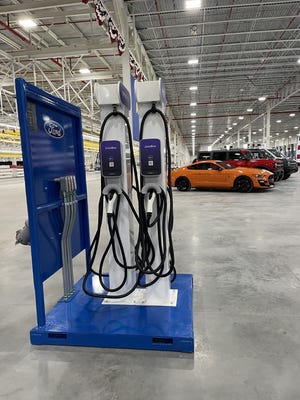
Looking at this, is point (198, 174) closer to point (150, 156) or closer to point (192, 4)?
point (192, 4)

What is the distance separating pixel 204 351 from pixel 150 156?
1.44m

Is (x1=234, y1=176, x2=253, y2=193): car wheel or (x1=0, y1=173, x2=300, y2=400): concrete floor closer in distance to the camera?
(x1=0, y1=173, x2=300, y2=400): concrete floor

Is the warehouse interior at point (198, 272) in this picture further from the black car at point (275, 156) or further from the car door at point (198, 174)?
the black car at point (275, 156)

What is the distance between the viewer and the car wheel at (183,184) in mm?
12055

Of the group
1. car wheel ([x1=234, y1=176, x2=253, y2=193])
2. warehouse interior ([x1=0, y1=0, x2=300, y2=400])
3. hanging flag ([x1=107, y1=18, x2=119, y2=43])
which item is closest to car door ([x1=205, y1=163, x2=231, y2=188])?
car wheel ([x1=234, y1=176, x2=253, y2=193])

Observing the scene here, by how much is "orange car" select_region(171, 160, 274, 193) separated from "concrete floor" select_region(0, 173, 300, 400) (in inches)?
268

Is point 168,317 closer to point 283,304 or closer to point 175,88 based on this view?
point 283,304

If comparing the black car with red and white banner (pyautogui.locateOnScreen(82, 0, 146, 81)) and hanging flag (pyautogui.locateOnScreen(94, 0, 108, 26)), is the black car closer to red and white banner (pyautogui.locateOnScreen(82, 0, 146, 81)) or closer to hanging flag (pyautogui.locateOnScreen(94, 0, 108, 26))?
red and white banner (pyautogui.locateOnScreen(82, 0, 146, 81))

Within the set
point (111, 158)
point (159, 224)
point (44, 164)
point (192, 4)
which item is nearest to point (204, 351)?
point (159, 224)

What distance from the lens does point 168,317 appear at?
222cm

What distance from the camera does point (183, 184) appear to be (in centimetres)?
1217

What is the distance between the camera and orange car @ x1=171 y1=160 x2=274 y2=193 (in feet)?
34.5

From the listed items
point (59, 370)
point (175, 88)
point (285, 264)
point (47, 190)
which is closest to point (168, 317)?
point (59, 370)

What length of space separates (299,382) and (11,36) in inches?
500
